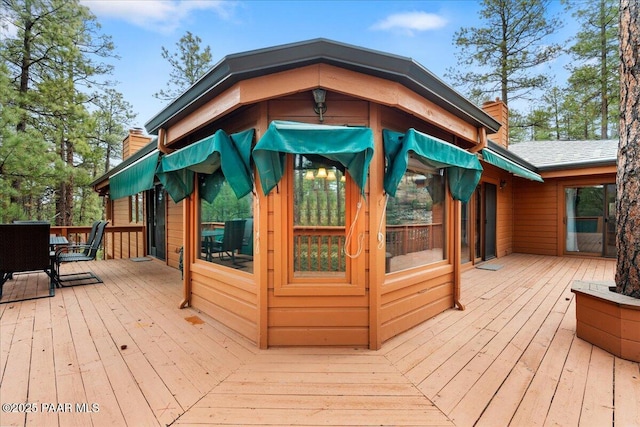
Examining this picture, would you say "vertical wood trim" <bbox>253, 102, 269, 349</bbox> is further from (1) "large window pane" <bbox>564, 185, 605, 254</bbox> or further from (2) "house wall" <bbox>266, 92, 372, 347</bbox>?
(1) "large window pane" <bbox>564, 185, 605, 254</bbox>

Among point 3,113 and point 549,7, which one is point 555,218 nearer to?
point 549,7

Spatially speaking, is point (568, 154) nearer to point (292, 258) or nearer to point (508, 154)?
point (508, 154)

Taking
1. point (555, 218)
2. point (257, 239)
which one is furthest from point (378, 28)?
point (257, 239)

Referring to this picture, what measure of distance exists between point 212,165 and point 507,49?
45.9 feet

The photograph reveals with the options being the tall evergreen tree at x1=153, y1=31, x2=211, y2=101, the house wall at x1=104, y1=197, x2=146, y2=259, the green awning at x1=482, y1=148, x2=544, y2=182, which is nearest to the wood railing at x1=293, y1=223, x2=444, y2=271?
the green awning at x1=482, y1=148, x2=544, y2=182

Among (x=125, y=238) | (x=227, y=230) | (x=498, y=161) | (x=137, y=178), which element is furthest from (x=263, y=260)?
(x=125, y=238)

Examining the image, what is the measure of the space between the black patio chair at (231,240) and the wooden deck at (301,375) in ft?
2.48

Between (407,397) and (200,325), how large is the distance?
6.98 ft

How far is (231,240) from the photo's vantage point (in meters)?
2.95

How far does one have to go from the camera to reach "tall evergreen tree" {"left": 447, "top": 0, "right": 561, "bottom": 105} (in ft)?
35.8

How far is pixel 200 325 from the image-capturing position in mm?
2871

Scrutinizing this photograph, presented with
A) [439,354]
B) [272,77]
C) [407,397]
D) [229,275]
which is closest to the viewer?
[407,397]

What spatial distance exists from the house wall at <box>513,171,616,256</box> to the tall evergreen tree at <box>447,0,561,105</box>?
662 cm

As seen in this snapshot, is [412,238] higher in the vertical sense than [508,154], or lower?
lower
